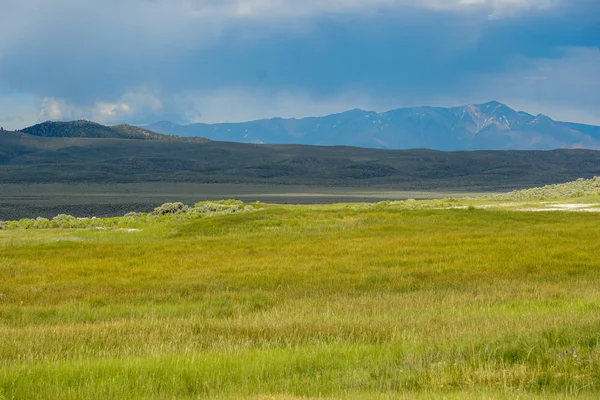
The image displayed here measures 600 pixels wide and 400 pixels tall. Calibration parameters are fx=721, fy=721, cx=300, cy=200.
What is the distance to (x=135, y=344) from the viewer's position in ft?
38.1

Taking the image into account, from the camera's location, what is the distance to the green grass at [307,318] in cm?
873

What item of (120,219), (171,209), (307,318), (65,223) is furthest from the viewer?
(171,209)

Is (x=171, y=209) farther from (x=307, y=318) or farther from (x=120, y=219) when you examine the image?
(x=307, y=318)

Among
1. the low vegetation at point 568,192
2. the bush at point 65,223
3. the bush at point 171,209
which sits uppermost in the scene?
the low vegetation at point 568,192

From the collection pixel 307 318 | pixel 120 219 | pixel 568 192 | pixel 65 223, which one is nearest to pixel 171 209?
pixel 120 219

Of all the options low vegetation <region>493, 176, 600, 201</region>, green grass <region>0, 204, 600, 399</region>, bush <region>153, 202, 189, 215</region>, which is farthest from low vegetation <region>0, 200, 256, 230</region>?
low vegetation <region>493, 176, 600, 201</region>

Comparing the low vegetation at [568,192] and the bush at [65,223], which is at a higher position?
the low vegetation at [568,192]

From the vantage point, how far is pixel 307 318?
13.9m

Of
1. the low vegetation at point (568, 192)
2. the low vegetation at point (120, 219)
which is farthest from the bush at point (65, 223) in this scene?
the low vegetation at point (568, 192)

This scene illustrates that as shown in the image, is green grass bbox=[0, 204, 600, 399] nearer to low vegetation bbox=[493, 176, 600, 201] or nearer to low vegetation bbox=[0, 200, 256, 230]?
low vegetation bbox=[0, 200, 256, 230]

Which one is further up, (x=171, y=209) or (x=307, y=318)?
(x=171, y=209)

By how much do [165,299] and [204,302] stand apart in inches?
52.8

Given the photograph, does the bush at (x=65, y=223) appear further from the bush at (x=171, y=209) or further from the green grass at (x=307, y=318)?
the green grass at (x=307, y=318)

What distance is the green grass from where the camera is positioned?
28.7 ft
